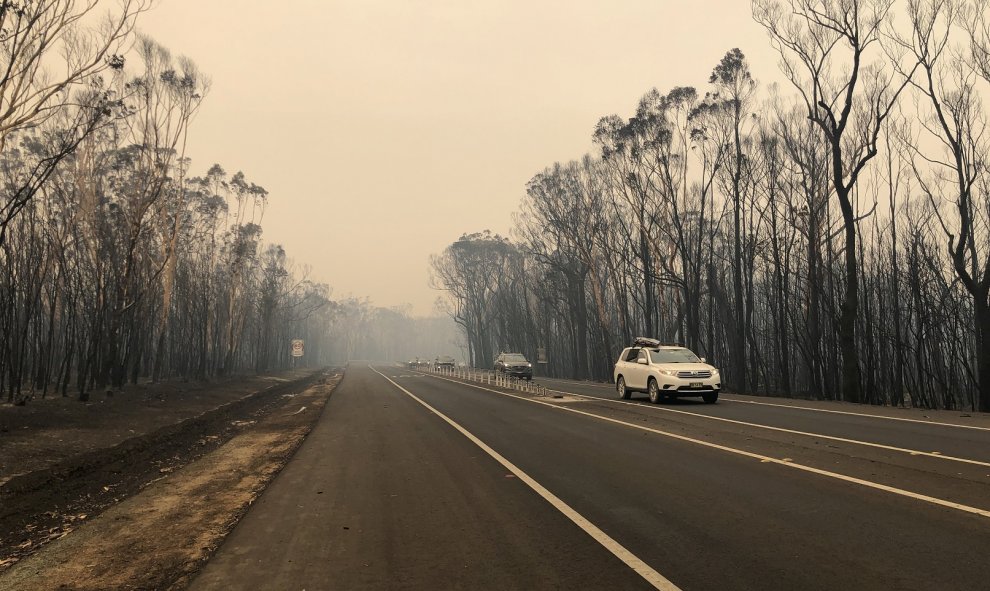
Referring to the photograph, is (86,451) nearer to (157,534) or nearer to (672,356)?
(157,534)

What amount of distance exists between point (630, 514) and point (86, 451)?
11.5m

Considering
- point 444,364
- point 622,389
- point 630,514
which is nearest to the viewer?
point 630,514

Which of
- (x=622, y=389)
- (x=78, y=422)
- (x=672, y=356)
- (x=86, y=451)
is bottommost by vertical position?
(x=86, y=451)

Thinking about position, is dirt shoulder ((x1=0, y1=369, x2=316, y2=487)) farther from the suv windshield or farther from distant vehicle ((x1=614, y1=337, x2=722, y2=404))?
the suv windshield

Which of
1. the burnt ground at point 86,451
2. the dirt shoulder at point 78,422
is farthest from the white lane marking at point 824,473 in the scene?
the dirt shoulder at point 78,422

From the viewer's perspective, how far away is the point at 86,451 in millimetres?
11781

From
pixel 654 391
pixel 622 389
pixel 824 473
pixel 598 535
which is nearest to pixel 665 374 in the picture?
pixel 654 391

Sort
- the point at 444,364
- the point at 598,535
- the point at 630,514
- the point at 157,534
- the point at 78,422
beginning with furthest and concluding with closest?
the point at 444,364 → the point at 78,422 → the point at 630,514 → the point at 157,534 → the point at 598,535

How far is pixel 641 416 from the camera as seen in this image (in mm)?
15297

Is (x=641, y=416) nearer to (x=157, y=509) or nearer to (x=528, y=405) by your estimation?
(x=528, y=405)

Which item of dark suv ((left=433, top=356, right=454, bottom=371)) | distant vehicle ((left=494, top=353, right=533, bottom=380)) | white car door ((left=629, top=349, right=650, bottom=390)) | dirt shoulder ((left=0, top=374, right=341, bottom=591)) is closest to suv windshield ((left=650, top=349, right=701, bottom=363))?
white car door ((left=629, top=349, right=650, bottom=390))

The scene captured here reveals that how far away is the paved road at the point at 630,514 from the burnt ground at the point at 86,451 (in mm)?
2340

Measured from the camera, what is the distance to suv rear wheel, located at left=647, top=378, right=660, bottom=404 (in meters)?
18.8

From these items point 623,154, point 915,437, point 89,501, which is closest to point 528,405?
point 915,437
